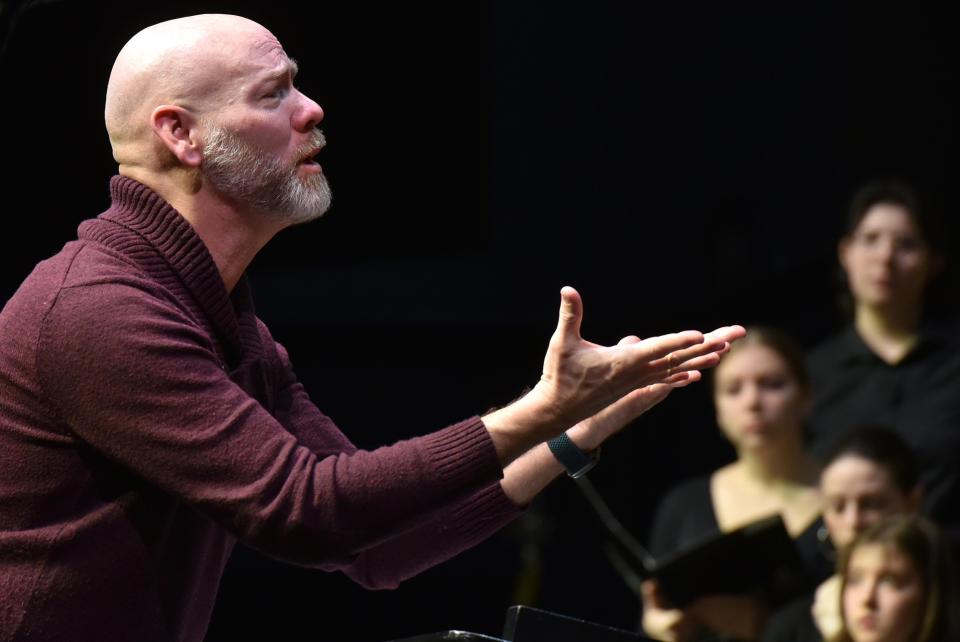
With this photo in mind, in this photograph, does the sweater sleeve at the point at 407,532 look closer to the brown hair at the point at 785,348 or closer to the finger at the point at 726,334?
the finger at the point at 726,334

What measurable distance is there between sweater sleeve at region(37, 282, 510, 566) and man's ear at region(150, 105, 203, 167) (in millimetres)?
229

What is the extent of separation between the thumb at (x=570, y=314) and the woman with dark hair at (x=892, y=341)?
1.88m

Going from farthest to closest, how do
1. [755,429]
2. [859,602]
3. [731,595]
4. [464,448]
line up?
[755,429]
[731,595]
[859,602]
[464,448]

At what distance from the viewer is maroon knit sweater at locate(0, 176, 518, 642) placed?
4.60 ft

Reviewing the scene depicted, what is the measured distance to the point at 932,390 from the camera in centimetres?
316

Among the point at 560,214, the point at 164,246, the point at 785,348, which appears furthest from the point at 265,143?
the point at 560,214

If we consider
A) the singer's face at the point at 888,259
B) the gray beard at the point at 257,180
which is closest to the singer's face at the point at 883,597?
the singer's face at the point at 888,259

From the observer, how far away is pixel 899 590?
2.58 m

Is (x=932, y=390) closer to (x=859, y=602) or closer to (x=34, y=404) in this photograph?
(x=859, y=602)

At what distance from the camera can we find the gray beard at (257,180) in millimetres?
1607

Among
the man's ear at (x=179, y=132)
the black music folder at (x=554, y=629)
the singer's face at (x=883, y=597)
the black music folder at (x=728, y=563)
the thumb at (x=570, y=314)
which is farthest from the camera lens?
the black music folder at (x=728, y=563)

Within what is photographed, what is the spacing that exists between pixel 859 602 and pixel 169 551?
1440 millimetres

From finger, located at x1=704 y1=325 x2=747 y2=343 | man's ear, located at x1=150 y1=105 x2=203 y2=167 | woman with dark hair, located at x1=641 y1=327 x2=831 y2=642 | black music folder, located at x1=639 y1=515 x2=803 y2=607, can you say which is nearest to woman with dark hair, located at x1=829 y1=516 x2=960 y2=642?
black music folder, located at x1=639 y1=515 x2=803 y2=607

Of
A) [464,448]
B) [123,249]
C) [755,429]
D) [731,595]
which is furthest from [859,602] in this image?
[123,249]
